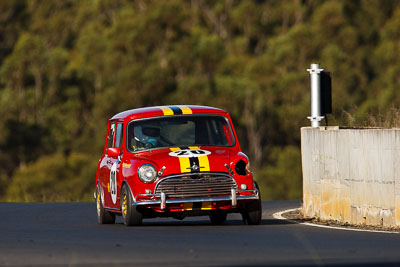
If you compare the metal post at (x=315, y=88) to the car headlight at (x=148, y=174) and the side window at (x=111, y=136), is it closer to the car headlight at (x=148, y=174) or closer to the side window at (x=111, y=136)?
the side window at (x=111, y=136)

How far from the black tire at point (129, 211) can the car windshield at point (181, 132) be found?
2.51 feet

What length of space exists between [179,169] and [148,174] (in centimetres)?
42

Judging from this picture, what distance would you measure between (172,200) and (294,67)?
54181 millimetres

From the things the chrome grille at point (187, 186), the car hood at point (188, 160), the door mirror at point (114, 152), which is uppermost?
the door mirror at point (114, 152)

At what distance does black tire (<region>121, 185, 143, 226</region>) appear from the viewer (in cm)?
1587

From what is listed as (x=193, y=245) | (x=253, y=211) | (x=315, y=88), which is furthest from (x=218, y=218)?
(x=193, y=245)

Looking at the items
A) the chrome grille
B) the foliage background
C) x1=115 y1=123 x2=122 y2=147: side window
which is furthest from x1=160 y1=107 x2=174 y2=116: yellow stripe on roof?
the foliage background

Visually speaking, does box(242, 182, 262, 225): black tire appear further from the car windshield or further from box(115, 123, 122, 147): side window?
box(115, 123, 122, 147): side window

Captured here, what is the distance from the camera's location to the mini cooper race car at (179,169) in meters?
15.6

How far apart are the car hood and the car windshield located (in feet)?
1.83

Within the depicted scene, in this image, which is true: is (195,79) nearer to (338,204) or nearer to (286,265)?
(338,204)

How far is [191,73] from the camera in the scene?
6925 cm

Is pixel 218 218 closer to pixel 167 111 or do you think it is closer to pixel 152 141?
pixel 152 141

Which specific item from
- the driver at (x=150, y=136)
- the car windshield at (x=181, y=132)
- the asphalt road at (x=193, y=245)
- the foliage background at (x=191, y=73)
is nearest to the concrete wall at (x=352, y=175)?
the asphalt road at (x=193, y=245)
